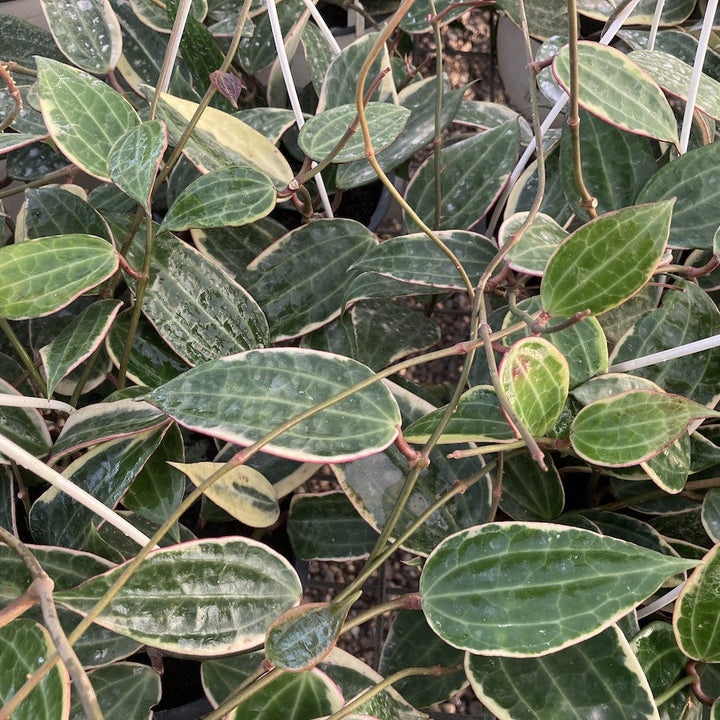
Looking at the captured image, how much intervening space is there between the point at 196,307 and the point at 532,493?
12.3 inches

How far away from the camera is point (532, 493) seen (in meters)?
0.61

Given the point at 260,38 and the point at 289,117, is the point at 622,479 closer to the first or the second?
the point at 289,117

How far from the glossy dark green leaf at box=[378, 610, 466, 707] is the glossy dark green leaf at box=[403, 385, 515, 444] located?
16 centimetres

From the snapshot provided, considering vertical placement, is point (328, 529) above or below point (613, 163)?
below

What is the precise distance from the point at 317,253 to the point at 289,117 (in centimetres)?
14

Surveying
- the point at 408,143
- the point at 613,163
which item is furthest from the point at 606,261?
the point at 408,143

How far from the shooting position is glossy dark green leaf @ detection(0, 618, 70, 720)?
0.37 meters

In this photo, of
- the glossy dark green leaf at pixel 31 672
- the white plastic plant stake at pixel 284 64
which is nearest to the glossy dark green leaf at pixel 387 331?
the white plastic plant stake at pixel 284 64

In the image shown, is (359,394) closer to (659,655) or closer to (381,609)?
(381,609)

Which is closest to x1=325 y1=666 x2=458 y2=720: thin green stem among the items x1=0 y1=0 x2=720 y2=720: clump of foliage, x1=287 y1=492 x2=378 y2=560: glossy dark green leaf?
x1=0 y1=0 x2=720 y2=720: clump of foliage

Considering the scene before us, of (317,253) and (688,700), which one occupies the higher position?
(317,253)

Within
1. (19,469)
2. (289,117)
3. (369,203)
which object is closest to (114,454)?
(19,469)

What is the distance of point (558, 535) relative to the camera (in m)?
0.44

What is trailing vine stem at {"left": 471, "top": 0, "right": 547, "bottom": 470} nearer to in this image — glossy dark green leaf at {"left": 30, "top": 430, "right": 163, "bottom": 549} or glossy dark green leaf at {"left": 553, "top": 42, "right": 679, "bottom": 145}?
glossy dark green leaf at {"left": 553, "top": 42, "right": 679, "bottom": 145}
